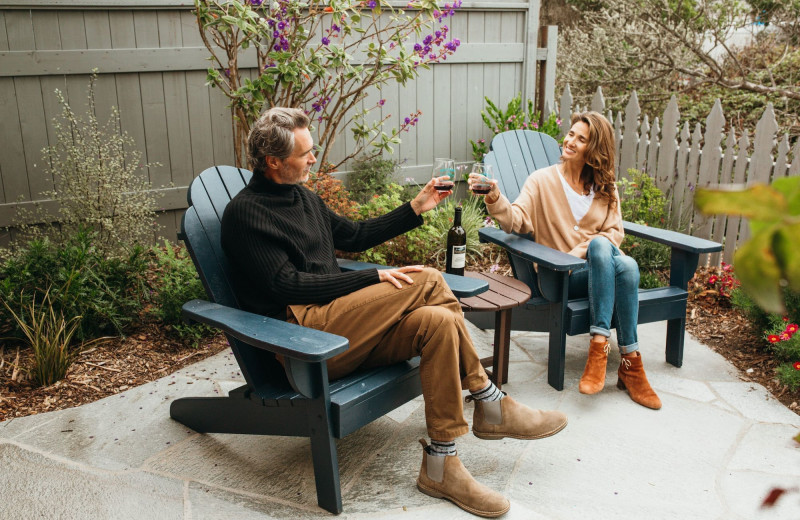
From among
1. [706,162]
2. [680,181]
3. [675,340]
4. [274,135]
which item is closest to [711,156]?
[706,162]

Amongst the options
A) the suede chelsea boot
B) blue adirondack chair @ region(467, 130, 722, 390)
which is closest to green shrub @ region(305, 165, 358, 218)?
blue adirondack chair @ region(467, 130, 722, 390)

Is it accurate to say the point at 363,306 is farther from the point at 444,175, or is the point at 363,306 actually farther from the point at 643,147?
the point at 643,147

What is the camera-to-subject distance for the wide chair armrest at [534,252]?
2922 mm

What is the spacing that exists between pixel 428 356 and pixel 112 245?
240cm

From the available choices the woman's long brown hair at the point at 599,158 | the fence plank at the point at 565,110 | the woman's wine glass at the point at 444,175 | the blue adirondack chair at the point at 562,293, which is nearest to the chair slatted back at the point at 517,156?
the blue adirondack chair at the point at 562,293

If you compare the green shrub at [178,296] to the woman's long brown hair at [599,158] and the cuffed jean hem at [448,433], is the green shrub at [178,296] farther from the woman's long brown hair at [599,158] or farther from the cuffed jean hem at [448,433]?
the woman's long brown hair at [599,158]

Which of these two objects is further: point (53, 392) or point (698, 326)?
point (698, 326)

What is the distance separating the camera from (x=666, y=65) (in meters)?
6.66

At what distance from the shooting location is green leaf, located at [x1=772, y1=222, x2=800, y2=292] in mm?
393

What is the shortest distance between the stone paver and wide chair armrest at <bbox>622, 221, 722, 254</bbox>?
624 mm

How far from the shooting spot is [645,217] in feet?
14.9

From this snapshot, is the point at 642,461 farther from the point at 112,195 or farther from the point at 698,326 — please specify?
the point at 112,195

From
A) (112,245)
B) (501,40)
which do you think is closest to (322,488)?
(112,245)

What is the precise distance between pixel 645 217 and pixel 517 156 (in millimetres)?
1269
